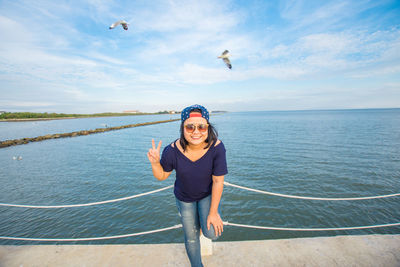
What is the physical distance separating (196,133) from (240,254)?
2.13 metres

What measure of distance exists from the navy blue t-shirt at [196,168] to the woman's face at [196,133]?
0.19m

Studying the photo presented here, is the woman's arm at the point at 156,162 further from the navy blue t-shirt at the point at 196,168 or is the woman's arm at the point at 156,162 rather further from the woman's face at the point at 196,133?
the woman's face at the point at 196,133

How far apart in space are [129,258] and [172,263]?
2.32 ft

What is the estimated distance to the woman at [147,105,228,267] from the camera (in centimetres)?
231

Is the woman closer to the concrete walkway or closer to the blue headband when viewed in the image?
the blue headband

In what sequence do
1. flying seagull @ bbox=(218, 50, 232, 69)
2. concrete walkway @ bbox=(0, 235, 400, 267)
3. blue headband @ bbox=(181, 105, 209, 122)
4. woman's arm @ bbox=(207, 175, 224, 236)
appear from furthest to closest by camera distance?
flying seagull @ bbox=(218, 50, 232, 69) → concrete walkway @ bbox=(0, 235, 400, 267) → blue headband @ bbox=(181, 105, 209, 122) → woman's arm @ bbox=(207, 175, 224, 236)

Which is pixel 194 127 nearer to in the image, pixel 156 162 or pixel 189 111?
pixel 189 111

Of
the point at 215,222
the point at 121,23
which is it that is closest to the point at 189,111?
the point at 215,222

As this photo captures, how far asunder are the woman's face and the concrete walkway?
1.85m

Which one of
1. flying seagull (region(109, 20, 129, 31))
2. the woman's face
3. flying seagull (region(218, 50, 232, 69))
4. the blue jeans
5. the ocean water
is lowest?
the ocean water

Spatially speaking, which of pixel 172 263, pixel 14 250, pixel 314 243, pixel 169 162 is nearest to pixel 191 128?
pixel 169 162

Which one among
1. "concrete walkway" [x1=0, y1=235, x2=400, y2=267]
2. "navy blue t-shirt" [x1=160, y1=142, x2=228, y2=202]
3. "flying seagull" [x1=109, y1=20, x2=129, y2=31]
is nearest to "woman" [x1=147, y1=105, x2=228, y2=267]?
"navy blue t-shirt" [x1=160, y1=142, x2=228, y2=202]

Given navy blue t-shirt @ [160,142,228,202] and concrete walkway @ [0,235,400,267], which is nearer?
navy blue t-shirt @ [160,142,228,202]

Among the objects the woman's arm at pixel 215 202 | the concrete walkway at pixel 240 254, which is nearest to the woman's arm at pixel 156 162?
the woman's arm at pixel 215 202
